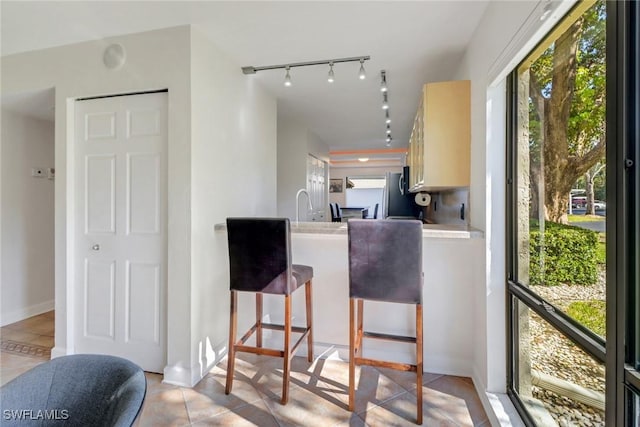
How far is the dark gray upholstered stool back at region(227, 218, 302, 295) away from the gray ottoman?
1.00 m

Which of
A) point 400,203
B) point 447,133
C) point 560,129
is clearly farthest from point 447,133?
point 400,203

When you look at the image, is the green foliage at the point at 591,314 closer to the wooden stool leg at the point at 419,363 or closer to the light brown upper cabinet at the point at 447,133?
the wooden stool leg at the point at 419,363

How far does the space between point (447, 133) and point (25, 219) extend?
4.37 metres

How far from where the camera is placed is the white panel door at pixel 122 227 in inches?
86.2

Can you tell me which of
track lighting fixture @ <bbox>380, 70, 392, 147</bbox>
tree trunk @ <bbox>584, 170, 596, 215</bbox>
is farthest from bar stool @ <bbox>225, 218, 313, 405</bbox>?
track lighting fixture @ <bbox>380, 70, 392, 147</bbox>

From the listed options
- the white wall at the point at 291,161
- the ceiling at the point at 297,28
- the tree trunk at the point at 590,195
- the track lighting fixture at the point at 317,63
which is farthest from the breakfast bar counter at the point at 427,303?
the white wall at the point at 291,161

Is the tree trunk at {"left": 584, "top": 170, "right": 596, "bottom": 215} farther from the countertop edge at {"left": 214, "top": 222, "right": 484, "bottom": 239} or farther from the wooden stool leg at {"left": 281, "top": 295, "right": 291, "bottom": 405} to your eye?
the wooden stool leg at {"left": 281, "top": 295, "right": 291, "bottom": 405}

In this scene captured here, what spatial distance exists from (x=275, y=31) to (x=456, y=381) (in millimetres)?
2740

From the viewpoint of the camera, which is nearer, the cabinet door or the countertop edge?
the countertop edge

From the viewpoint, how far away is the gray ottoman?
89 cm

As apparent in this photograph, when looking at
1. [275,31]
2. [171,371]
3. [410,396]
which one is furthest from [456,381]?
[275,31]

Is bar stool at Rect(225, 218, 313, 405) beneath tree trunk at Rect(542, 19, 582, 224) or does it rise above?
beneath

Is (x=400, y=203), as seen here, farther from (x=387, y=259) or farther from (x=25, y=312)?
(x=25, y=312)

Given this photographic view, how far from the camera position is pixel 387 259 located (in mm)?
1790
